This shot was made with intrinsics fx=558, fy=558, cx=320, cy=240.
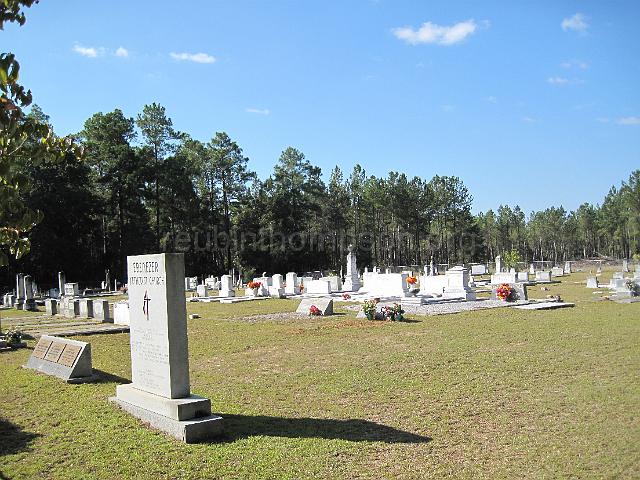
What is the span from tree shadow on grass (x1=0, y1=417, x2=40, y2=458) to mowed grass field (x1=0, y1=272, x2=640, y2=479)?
0.02 metres

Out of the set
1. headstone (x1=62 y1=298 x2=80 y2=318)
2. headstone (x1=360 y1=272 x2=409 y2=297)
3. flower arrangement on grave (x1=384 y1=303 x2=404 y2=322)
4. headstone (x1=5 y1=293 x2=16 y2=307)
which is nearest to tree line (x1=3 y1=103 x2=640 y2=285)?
headstone (x1=5 y1=293 x2=16 y2=307)

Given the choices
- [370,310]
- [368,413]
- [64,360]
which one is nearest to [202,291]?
[370,310]

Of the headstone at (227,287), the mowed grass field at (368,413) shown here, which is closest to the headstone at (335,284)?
the headstone at (227,287)

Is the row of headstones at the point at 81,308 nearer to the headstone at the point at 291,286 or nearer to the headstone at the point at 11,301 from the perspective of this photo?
the headstone at the point at 11,301

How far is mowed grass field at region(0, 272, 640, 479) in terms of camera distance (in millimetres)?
5508

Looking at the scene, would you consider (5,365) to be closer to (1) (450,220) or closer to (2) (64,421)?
(2) (64,421)

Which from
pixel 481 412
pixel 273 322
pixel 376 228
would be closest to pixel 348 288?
pixel 273 322

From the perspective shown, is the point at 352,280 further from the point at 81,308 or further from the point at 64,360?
the point at 64,360

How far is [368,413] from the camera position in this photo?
7.36 m

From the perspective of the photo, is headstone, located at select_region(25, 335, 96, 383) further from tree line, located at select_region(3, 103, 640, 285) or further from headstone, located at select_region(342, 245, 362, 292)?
tree line, located at select_region(3, 103, 640, 285)

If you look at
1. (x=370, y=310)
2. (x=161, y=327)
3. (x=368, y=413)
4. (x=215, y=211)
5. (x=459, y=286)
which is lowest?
(x=368, y=413)

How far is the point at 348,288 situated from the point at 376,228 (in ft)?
159

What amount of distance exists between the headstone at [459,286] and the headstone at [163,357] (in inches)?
785

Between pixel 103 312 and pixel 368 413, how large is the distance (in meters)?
16.3
